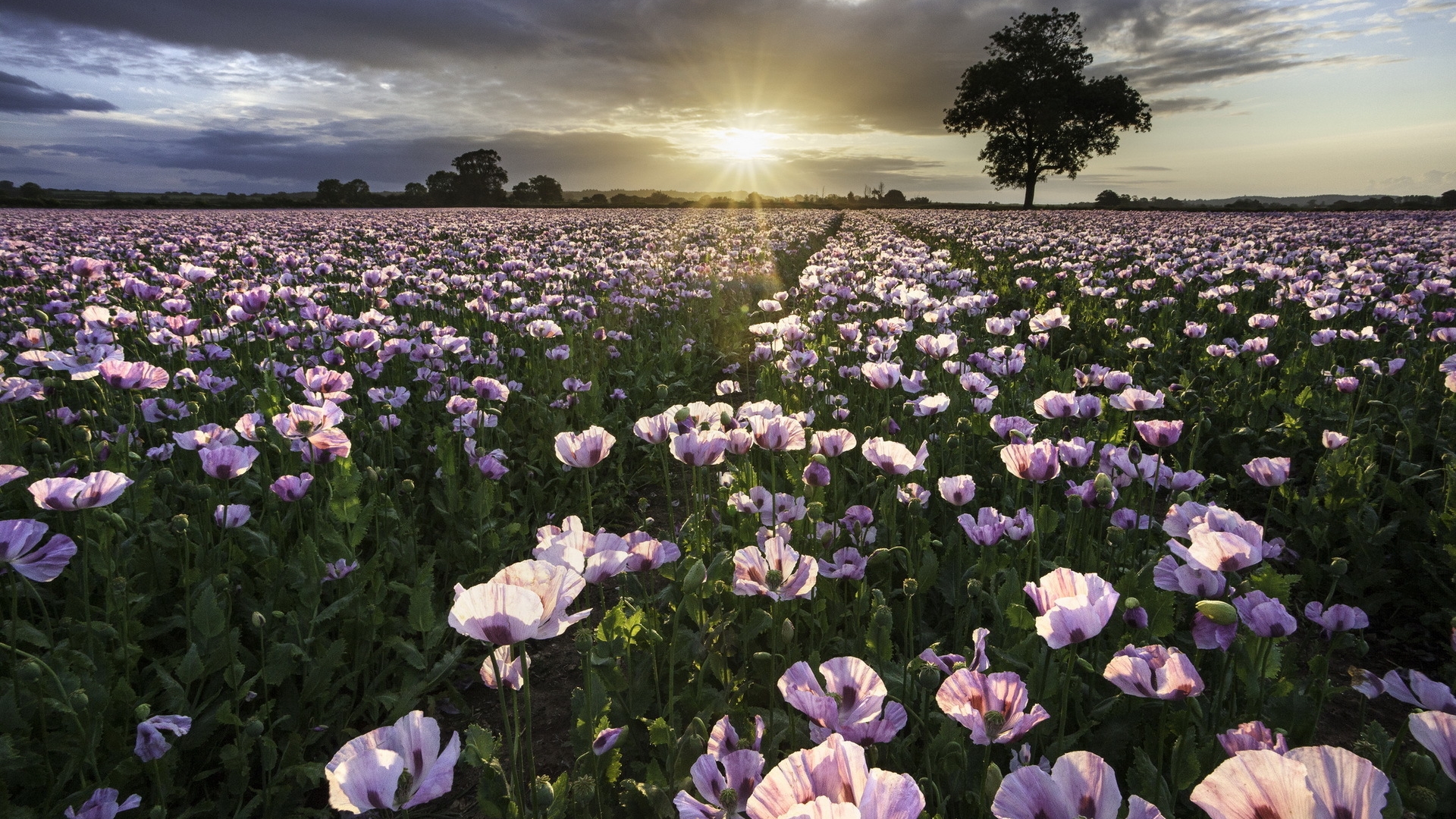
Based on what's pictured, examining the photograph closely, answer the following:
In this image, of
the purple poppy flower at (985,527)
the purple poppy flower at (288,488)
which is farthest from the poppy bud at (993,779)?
the purple poppy flower at (288,488)

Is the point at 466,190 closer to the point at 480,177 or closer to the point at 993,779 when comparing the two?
the point at 480,177

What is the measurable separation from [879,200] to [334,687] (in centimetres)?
6774

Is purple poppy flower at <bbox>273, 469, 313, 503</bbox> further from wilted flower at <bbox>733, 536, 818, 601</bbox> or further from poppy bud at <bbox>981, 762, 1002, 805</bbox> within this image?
poppy bud at <bbox>981, 762, 1002, 805</bbox>

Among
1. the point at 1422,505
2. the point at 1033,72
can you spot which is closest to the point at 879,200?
the point at 1033,72

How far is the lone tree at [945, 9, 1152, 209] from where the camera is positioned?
4603cm

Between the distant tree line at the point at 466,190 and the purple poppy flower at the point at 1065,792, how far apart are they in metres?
53.3

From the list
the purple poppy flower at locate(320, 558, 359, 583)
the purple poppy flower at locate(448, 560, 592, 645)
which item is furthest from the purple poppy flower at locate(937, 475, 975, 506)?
the purple poppy flower at locate(320, 558, 359, 583)

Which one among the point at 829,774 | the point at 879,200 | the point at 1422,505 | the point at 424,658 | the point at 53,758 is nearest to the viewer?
the point at 829,774

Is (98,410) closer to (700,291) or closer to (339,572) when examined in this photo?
(339,572)

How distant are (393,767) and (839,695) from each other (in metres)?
0.76

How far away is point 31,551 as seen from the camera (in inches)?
70.0

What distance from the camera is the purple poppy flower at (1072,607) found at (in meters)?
1.31

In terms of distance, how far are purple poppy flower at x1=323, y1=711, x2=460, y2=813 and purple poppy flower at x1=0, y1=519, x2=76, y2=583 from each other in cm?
111

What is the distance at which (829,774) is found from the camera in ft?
3.09
